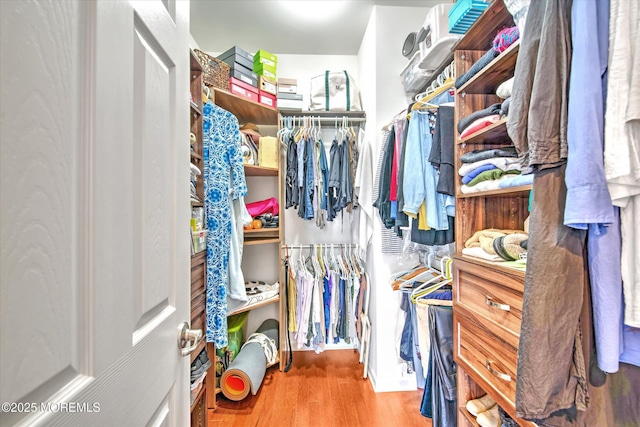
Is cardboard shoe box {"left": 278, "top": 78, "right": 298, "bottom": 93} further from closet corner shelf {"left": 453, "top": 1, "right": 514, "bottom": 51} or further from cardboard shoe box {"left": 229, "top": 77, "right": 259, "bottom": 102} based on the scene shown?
closet corner shelf {"left": 453, "top": 1, "right": 514, "bottom": 51}

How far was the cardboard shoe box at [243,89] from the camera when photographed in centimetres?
193

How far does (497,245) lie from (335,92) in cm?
178

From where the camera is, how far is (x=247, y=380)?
5.64 ft

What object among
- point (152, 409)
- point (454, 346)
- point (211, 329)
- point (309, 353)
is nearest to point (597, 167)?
point (454, 346)

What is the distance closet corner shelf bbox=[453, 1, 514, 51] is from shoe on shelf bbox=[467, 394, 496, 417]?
1.55m

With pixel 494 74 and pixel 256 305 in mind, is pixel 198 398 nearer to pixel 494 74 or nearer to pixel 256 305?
pixel 256 305

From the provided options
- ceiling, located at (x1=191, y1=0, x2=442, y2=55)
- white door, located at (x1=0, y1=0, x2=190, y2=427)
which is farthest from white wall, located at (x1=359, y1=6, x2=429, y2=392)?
white door, located at (x1=0, y1=0, x2=190, y2=427)

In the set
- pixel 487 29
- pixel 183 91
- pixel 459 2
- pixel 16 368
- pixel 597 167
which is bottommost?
pixel 16 368

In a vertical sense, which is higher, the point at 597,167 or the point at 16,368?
the point at 597,167

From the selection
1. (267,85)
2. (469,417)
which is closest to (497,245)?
(469,417)

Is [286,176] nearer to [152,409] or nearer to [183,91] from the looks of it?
[183,91]

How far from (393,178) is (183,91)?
1228mm

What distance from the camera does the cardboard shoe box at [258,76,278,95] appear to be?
83.4 inches

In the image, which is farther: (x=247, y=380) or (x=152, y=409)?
(x=247, y=380)
